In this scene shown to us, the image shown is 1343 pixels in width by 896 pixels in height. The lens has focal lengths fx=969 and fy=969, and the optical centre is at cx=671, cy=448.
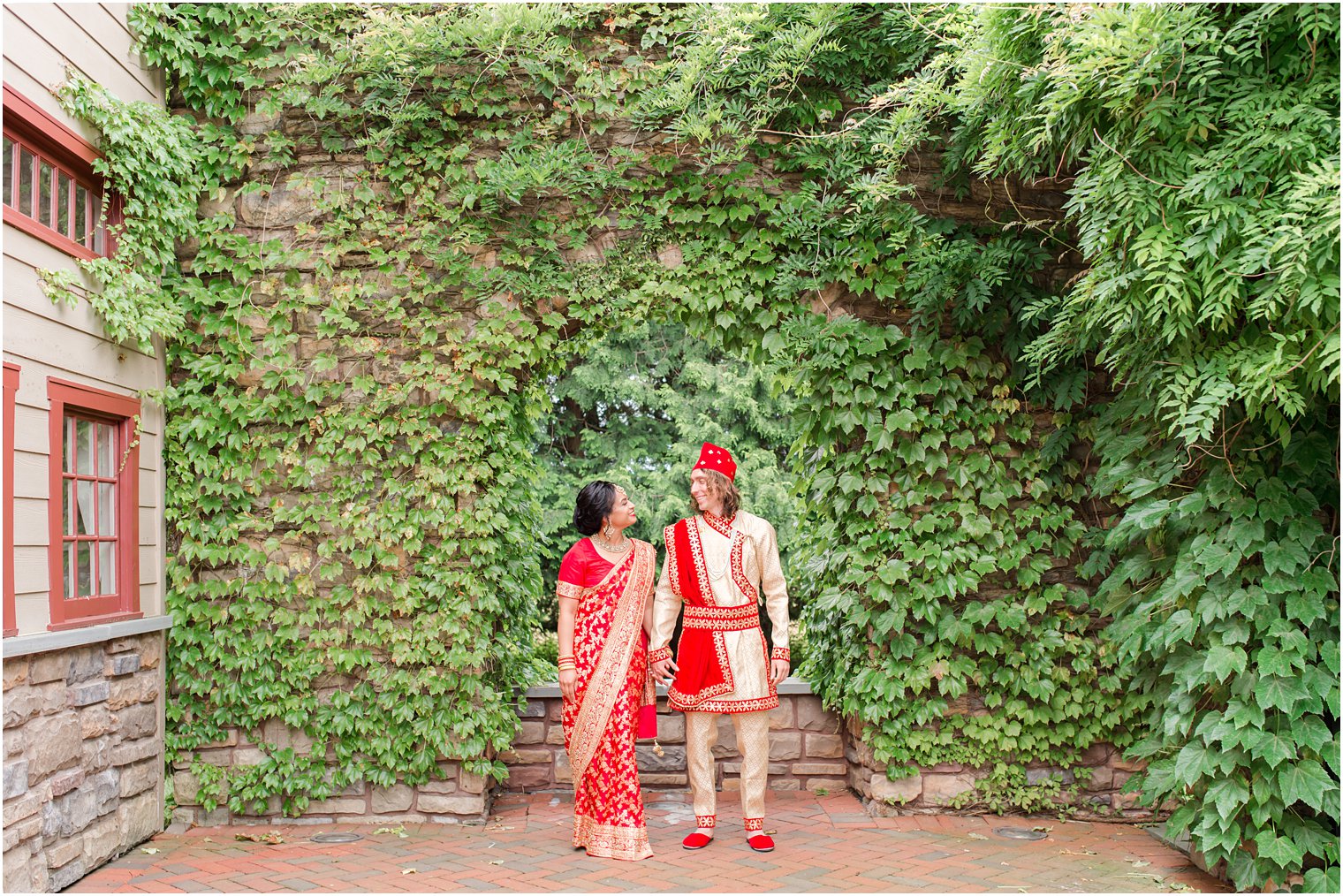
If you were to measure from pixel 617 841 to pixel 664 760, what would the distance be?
1250 mm

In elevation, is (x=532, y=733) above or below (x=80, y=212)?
below

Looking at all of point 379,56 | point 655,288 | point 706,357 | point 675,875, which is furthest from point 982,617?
point 706,357

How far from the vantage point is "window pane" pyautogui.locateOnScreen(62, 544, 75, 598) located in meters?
3.97

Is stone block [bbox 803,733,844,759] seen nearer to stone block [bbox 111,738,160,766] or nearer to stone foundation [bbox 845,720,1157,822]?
stone foundation [bbox 845,720,1157,822]

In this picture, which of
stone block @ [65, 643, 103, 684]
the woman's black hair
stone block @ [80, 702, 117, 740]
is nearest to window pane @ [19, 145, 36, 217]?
stone block @ [65, 643, 103, 684]

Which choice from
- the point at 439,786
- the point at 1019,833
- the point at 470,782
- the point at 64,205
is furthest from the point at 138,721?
the point at 1019,833

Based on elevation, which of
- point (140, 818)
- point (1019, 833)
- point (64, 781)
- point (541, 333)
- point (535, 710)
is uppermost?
point (541, 333)

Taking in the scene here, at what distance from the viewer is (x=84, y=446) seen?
4168mm

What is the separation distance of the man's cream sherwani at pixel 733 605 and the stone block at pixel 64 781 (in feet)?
7.85

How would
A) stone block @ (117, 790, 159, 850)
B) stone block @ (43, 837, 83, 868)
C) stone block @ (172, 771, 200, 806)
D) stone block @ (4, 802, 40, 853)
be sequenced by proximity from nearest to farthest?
stone block @ (4, 802, 40, 853) < stone block @ (43, 837, 83, 868) < stone block @ (117, 790, 159, 850) < stone block @ (172, 771, 200, 806)

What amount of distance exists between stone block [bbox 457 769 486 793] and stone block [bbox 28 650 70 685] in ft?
5.90

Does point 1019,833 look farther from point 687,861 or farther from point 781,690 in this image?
point 687,861

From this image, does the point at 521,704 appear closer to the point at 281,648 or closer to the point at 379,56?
the point at 281,648

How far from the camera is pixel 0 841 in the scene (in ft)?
10.9
